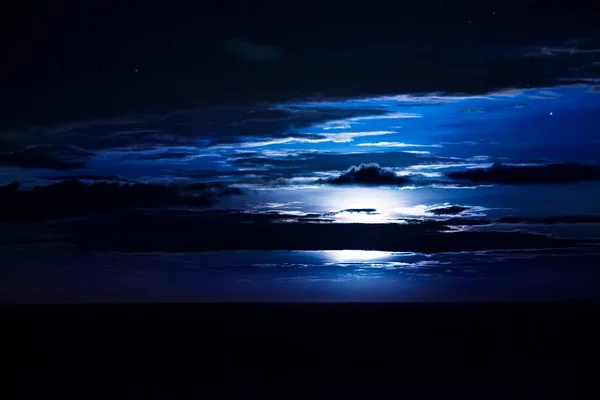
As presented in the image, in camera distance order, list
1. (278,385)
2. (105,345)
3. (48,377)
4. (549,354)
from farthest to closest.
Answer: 1. (105,345)
2. (549,354)
3. (48,377)
4. (278,385)

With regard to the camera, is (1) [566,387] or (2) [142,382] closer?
(1) [566,387]

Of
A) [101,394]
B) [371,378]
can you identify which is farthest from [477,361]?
[101,394]

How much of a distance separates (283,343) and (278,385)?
14.3 meters

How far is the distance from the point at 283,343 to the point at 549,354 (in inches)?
449

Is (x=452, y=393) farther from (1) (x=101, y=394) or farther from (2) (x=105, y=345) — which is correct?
(2) (x=105, y=345)

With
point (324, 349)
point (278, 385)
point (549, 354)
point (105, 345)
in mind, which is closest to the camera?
point (278, 385)

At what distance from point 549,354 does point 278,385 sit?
1229cm

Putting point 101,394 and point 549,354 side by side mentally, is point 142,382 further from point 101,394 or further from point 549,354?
point 549,354

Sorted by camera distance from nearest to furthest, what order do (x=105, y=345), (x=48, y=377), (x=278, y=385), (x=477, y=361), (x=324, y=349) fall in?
(x=278, y=385) → (x=48, y=377) → (x=477, y=361) → (x=324, y=349) → (x=105, y=345)

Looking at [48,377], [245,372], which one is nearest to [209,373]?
[245,372]

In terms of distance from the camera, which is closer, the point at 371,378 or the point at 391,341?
the point at 371,378

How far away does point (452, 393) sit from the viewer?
60.4 ft

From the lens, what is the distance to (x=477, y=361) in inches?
1001

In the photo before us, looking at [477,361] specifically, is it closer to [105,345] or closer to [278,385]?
[278,385]
